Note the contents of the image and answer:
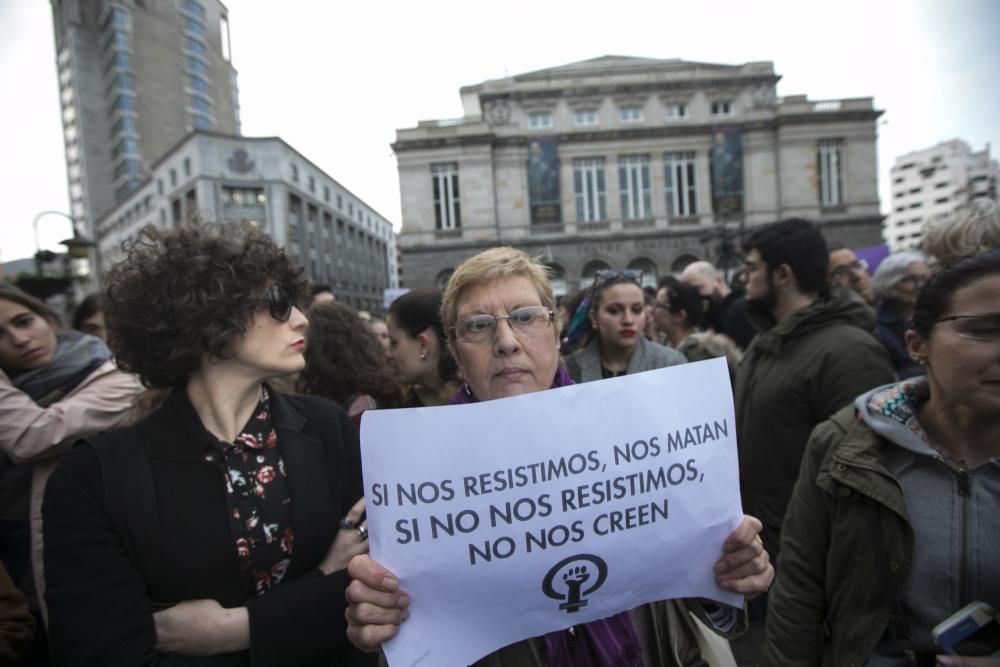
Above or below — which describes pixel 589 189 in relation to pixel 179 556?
above

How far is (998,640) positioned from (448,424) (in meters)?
1.75

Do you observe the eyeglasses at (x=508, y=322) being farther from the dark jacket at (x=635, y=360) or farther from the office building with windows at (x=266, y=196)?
the office building with windows at (x=266, y=196)

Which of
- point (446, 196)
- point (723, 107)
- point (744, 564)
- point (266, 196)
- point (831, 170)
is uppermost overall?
point (723, 107)

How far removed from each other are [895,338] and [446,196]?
26810 millimetres

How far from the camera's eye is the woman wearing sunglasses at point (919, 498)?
4.58 ft

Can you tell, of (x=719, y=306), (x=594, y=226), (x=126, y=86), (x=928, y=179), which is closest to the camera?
(x=719, y=306)

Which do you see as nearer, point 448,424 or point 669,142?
point 448,424

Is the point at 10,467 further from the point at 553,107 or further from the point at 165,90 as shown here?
the point at 165,90

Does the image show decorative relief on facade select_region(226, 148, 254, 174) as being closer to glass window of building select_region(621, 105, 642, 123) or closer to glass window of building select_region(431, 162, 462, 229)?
glass window of building select_region(431, 162, 462, 229)

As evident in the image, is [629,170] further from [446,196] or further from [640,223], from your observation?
[446,196]

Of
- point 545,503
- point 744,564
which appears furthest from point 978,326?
point 545,503

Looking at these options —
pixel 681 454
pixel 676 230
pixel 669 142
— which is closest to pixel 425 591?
pixel 681 454

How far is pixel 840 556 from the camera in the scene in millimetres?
1581

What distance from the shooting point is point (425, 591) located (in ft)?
3.68
